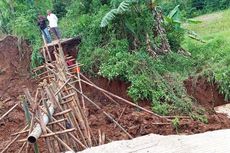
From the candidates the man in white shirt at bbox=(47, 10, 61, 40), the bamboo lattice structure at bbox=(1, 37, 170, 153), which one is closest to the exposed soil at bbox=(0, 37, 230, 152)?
the man in white shirt at bbox=(47, 10, 61, 40)

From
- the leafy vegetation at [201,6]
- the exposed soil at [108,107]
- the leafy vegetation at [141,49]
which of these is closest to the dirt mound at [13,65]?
the exposed soil at [108,107]

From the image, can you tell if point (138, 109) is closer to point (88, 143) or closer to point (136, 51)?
point (136, 51)

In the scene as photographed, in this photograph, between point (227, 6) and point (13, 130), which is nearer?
point (13, 130)

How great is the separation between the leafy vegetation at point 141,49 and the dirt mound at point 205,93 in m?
0.26

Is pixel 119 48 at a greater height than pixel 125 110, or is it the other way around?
pixel 119 48

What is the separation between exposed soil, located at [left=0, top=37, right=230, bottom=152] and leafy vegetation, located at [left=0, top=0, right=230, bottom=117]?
0.39m

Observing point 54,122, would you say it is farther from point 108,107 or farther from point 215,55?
point 215,55

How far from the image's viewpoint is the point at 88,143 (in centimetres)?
949

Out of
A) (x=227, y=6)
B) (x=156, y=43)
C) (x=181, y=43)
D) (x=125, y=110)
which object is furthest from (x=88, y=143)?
(x=227, y=6)

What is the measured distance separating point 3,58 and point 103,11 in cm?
412

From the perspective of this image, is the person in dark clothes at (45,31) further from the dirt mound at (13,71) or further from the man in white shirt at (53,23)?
the dirt mound at (13,71)

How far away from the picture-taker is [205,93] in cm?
1466

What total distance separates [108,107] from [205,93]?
2982mm

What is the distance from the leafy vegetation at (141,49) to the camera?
13.9 metres
